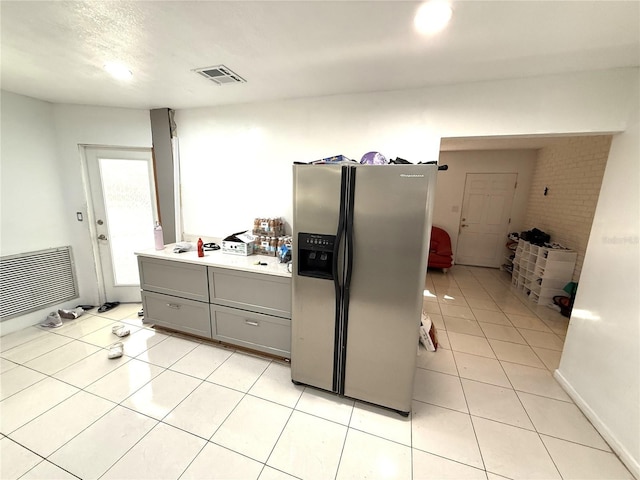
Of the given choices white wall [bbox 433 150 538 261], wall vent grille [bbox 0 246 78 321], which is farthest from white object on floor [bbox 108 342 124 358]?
white wall [bbox 433 150 538 261]

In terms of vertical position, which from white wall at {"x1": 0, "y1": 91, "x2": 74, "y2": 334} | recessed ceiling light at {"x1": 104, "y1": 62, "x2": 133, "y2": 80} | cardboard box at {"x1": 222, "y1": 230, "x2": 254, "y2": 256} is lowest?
cardboard box at {"x1": 222, "y1": 230, "x2": 254, "y2": 256}

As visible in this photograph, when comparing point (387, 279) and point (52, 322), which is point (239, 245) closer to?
point (387, 279)

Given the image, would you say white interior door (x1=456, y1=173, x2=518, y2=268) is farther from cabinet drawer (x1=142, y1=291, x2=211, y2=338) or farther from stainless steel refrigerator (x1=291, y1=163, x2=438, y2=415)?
cabinet drawer (x1=142, y1=291, x2=211, y2=338)

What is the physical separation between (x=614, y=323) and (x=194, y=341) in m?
3.50

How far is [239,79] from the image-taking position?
2.18m

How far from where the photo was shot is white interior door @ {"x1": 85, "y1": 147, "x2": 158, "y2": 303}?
312 centimetres

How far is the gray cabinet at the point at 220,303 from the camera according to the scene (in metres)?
2.22

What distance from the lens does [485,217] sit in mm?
5297

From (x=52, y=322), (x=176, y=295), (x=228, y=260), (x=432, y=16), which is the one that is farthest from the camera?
(x=52, y=322)

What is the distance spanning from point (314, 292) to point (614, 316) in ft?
6.75

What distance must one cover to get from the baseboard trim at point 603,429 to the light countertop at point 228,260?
2.40m

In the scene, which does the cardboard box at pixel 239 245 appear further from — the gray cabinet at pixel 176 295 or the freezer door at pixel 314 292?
the freezer door at pixel 314 292

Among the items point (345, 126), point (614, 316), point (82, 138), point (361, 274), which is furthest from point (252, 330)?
point (82, 138)

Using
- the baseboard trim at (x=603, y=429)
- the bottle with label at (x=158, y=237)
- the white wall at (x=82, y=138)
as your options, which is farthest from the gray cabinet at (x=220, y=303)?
the baseboard trim at (x=603, y=429)
